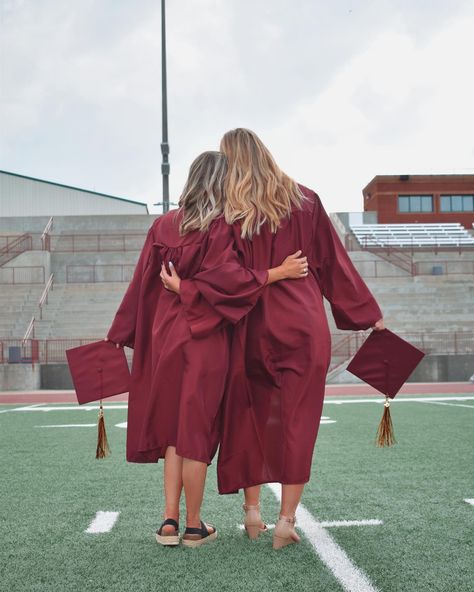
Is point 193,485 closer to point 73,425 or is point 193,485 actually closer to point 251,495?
point 251,495

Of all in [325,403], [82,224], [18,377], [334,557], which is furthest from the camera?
[82,224]

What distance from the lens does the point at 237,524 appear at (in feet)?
12.2

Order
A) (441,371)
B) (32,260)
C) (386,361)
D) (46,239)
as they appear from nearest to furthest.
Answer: (386,361) → (441,371) → (32,260) → (46,239)

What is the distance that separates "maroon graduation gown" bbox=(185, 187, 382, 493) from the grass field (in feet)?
1.18

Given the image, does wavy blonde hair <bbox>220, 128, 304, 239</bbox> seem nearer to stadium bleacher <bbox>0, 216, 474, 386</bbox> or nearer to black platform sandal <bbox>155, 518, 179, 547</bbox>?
black platform sandal <bbox>155, 518, 179, 547</bbox>

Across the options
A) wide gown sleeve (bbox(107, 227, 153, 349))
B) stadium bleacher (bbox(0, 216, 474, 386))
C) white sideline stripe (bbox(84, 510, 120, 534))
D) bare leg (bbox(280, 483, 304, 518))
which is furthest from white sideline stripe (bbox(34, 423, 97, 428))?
stadium bleacher (bbox(0, 216, 474, 386))

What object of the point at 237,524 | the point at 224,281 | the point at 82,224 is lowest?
the point at 237,524

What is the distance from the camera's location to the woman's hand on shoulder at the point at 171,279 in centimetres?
335

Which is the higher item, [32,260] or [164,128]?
[164,128]

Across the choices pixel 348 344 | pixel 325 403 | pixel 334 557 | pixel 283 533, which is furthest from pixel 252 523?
pixel 348 344

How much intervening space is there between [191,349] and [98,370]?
0.72 meters

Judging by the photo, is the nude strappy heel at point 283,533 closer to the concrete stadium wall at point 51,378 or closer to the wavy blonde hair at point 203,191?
the wavy blonde hair at point 203,191

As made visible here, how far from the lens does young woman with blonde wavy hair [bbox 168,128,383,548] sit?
10.8 feet

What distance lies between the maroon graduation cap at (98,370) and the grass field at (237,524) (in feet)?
2.05
